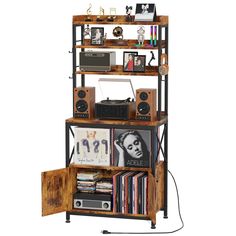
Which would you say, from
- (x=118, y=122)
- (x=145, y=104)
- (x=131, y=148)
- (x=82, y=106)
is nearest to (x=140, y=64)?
(x=145, y=104)

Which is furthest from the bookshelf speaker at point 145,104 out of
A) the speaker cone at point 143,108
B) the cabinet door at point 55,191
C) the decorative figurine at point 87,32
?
the cabinet door at point 55,191

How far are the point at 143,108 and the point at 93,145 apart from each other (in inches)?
26.3

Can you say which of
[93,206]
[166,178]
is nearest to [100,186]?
[93,206]

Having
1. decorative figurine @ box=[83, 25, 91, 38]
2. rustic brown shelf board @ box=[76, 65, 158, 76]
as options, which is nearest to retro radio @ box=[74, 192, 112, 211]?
rustic brown shelf board @ box=[76, 65, 158, 76]

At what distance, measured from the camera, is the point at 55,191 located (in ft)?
28.1

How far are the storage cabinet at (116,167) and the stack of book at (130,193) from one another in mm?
58

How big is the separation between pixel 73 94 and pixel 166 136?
3.69 ft

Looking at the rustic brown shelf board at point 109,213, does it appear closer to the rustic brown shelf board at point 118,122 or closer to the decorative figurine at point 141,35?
the rustic brown shelf board at point 118,122

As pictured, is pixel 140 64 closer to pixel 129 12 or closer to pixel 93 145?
pixel 129 12

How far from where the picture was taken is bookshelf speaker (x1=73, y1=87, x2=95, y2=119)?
868cm

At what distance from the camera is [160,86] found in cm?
848

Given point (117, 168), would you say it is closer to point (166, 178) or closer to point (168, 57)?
point (166, 178)

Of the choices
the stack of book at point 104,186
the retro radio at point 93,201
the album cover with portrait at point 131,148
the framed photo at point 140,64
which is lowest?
the retro radio at point 93,201

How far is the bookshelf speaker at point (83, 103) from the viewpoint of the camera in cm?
868
